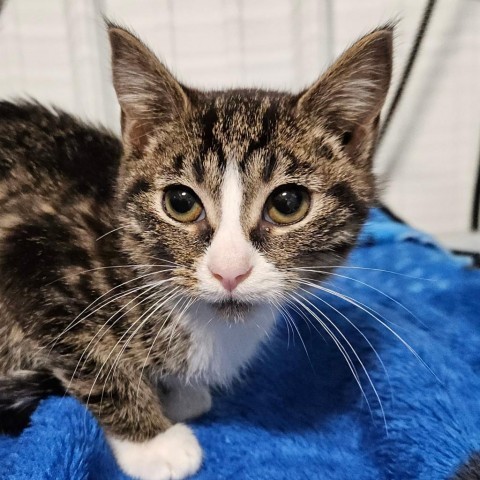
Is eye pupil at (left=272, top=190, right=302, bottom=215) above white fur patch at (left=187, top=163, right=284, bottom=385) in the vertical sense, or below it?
above

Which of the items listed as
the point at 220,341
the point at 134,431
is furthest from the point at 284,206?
the point at 134,431

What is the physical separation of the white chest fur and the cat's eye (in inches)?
5.6

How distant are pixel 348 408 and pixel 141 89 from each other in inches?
24.4

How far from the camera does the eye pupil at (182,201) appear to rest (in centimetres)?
76

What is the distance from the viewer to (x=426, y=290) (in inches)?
48.6

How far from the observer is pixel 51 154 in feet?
3.20

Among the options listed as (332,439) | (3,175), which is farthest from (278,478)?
(3,175)

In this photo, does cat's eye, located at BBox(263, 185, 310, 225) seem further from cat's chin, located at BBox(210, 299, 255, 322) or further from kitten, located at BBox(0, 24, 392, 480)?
cat's chin, located at BBox(210, 299, 255, 322)

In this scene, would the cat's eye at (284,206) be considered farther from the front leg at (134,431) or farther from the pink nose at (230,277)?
the front leg at (134,431)

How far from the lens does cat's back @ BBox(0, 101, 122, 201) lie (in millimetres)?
937

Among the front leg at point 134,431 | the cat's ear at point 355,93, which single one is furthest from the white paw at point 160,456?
the cat's ear at point 355,93

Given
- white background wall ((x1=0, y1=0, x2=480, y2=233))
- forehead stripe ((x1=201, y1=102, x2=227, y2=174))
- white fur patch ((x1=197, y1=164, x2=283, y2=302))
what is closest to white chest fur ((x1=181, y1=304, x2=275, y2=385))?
white fur patch ((x1=197, y1=164, x2=283, y2=302))

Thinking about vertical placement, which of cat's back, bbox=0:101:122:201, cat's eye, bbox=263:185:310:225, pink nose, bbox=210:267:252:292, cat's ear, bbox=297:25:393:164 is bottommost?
pink nose, bbox=210:267:252:292

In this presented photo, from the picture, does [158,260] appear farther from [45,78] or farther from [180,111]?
[45,78]
